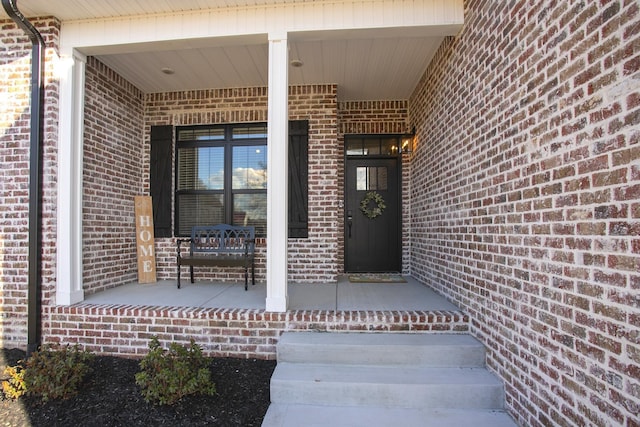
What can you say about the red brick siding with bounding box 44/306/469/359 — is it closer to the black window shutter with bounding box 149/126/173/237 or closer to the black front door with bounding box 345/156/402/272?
the black window shutter with bounding box 149/126/173/237

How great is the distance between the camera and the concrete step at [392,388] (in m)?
2.23

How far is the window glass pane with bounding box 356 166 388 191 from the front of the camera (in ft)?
16.7

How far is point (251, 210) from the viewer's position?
4.69 metres

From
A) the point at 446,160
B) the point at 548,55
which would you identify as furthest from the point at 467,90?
the point at 548,55

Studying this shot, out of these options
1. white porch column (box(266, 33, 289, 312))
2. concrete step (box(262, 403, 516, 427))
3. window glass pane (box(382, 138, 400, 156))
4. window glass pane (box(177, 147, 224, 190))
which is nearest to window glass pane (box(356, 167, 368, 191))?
window glass pane (box(382, 138, 400, 156))

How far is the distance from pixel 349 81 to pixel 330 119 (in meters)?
0.56

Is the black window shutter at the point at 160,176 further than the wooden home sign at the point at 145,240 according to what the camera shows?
Yes

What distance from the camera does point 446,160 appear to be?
11.2ft

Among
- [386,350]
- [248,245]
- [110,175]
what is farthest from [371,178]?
[110,175]

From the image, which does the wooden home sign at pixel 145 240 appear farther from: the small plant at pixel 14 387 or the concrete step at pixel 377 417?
the concrete step at pixel 377 417

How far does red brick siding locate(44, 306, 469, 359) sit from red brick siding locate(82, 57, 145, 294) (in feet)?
2.25

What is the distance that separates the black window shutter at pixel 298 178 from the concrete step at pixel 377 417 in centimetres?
255

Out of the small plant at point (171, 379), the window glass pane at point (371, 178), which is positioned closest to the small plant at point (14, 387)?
the small plant at point (171, 379)

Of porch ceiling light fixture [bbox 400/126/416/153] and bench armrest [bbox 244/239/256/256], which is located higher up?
porch ceiling light fixture [bbox 400/126/416/153]
